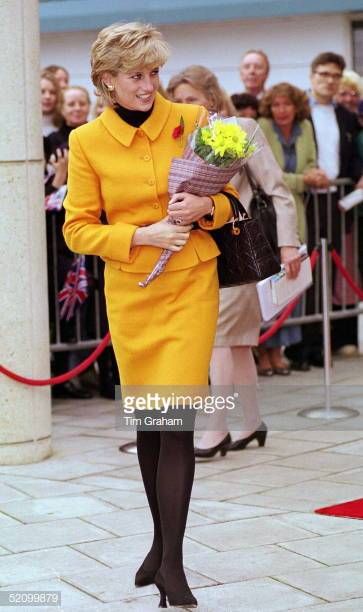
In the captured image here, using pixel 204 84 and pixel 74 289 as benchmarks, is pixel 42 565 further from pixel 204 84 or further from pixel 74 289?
pixel 74 289

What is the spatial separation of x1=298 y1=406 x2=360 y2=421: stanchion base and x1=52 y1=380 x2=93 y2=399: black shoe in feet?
5.63

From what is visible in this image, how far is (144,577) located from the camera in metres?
5.16

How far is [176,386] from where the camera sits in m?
4.91

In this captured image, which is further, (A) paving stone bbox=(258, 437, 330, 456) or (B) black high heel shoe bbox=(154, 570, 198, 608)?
(A) paving stone bbox=(258, 437, 330, 456)

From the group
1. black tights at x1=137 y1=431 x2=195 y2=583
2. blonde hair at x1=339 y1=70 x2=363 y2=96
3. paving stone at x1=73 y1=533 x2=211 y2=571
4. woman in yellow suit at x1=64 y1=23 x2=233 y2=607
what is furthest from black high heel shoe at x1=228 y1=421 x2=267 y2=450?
blonde hair at x1=339 y1=70 x2=363 y2=96

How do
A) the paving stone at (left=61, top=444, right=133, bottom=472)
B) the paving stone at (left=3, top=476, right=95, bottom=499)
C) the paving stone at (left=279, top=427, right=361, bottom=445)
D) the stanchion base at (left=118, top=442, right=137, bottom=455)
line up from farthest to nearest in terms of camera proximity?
the paving stone at (left=279, top=427, right=361, bottom=445) → the stanchion base at (left=118, top=442, right=137, bottom=455) → the paving stone at (left=61, top=444, right=133, bottom=472) → the paving stone at (left=3, top=476, right=95, bottom=499)

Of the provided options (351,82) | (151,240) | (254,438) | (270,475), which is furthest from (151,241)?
(351,82)

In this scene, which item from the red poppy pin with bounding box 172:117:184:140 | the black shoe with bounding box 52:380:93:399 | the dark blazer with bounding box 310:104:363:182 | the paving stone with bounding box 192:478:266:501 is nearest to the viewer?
the red poppy pin with bounding box 172:117:184:140

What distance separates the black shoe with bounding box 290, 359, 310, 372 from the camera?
10.5 m

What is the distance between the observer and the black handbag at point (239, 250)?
5.07 meters

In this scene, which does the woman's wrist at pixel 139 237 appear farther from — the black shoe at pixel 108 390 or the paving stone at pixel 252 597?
the black shoe at pixel 108 390

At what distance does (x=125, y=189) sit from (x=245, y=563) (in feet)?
5.12

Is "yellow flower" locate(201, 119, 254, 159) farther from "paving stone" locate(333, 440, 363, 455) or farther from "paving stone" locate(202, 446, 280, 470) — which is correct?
"paving stone" locate(333, 440, 363, 455)

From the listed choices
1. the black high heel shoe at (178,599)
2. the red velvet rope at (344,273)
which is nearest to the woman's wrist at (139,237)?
the black high heel shoe at (178,599)
